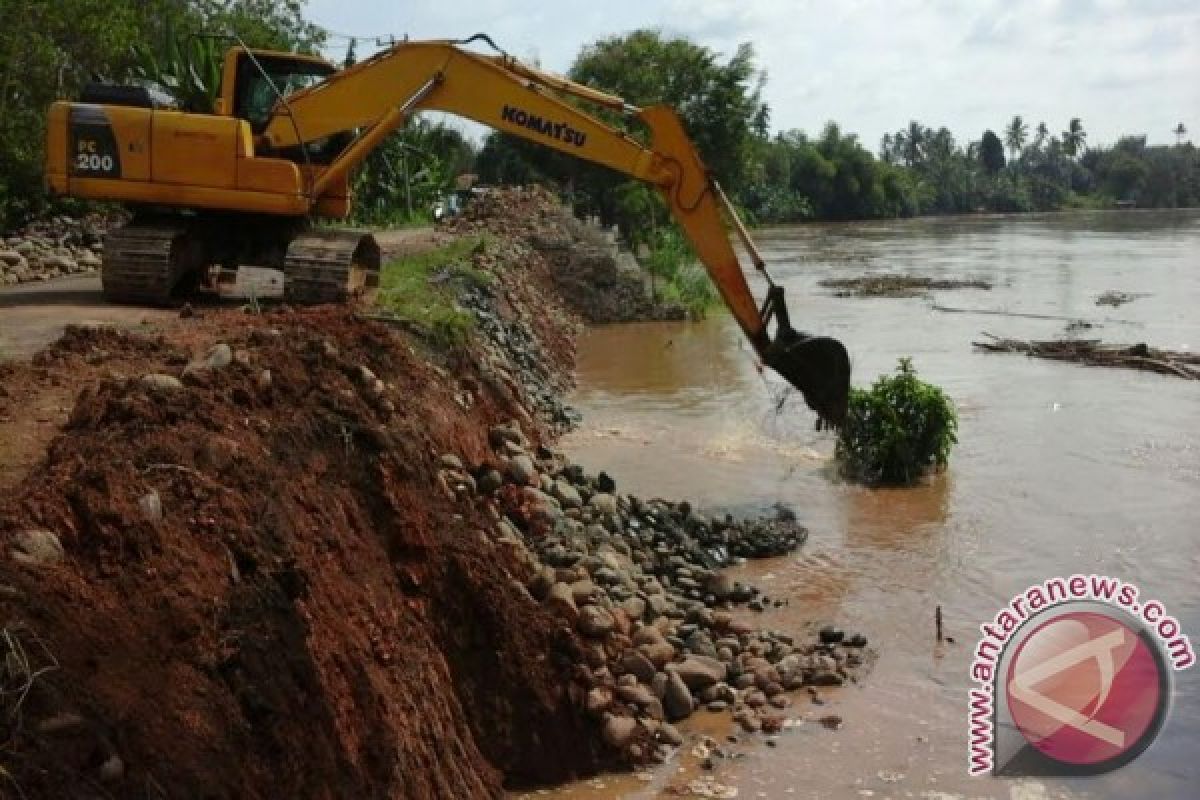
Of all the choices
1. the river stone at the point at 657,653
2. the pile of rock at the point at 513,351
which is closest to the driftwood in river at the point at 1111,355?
the pile of rock at the point at 513,351

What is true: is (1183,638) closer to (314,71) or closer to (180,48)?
(314,71)

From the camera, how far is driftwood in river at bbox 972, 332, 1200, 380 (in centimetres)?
2030

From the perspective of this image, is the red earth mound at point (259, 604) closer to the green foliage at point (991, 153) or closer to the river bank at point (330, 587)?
the river bank at point (330, 587)

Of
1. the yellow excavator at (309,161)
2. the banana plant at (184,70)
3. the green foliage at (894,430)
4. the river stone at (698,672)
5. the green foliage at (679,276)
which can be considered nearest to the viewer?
the river stone at (698,672)

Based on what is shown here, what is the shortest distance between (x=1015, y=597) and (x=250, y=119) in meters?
8.39

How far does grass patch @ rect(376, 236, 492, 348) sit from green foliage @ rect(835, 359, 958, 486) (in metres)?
4.44

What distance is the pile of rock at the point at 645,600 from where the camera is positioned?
23.2 feet

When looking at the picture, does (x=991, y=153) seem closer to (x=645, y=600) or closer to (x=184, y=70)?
(x=184, y=70)

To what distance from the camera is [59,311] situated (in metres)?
10.7

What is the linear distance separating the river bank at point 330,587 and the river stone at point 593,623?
0.05 ft

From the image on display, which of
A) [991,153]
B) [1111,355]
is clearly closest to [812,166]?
[991,153]

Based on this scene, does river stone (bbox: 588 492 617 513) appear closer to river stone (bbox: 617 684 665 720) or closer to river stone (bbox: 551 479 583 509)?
river stone (bbox: 551 479 583 509)

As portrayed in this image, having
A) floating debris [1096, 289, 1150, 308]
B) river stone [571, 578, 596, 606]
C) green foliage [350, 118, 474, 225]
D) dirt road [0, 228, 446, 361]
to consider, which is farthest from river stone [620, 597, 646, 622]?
floating debris [1096, 289, 1150, 308]

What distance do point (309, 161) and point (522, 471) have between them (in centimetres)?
429
